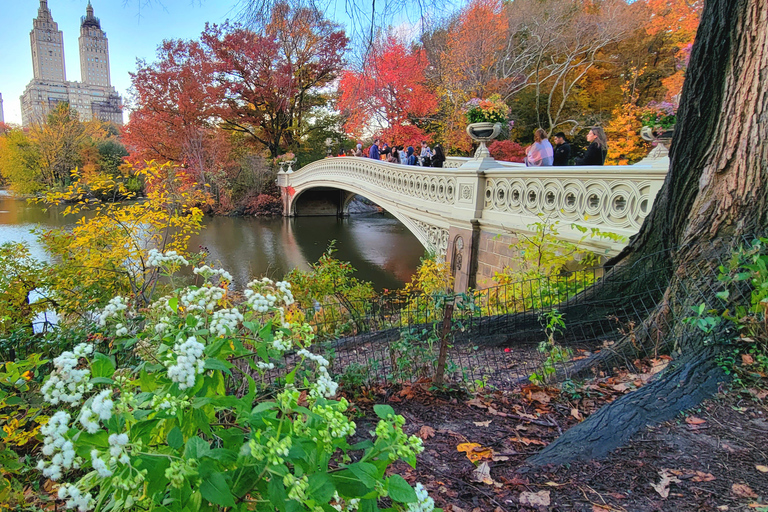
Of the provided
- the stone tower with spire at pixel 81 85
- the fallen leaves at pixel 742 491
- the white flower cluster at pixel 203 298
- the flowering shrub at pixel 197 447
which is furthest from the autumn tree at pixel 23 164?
the stone tower with spire at pixel 81 85

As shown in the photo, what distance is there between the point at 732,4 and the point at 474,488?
3.05m

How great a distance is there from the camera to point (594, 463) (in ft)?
5.73

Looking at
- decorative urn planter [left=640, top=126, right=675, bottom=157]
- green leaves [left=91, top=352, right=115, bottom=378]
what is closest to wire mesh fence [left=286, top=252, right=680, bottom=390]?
green leaves [left=91, top=352, right=115, bottom=378]

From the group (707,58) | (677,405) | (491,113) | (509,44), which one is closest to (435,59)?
(509,44)

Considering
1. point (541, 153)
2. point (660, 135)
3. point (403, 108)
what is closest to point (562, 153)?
point (541, 153)

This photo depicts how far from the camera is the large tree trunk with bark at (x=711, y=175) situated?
2541 millimetres

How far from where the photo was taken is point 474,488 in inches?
66.9

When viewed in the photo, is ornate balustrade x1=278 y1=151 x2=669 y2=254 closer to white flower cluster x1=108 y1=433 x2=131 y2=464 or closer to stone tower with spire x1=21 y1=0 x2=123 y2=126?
white flower cluster x1=108 y1=433 x2=131 y2=464

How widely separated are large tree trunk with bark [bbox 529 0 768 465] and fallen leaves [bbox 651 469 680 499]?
54cm

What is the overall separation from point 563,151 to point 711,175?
4458 millimetres

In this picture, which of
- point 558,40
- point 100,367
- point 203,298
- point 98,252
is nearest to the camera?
point 100,367

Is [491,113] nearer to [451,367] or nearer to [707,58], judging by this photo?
[707,58]

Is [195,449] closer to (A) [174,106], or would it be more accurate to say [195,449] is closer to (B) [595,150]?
(B) [595,150]

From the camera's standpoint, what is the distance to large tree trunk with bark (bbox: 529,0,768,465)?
8.34 ft
